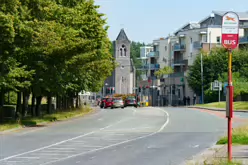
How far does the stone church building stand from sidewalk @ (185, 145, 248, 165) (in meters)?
114

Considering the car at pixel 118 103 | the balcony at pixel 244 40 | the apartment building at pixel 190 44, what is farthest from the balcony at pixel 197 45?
the car at pixel 118 103

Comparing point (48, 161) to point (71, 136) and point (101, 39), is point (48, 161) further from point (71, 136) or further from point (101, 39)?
point (101, 39)

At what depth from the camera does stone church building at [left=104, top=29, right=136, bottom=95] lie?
134875 mm

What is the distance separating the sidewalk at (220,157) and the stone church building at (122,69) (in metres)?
114

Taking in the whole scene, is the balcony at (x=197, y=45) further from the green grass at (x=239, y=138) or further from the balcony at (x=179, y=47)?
the green grass at (x=239, y=138)

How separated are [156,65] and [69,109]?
256 feet

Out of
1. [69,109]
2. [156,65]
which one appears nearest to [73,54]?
[69,109]

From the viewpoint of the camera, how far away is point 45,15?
3503cm

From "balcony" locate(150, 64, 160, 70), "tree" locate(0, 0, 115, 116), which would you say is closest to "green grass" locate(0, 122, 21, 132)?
"tree" locate(0, 0, 115, 116)

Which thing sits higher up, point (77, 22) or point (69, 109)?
point (77, 22)

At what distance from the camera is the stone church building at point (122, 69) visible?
443ft

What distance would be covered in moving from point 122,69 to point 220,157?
121 m

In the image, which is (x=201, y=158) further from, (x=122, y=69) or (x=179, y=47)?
(x=122, y=69)

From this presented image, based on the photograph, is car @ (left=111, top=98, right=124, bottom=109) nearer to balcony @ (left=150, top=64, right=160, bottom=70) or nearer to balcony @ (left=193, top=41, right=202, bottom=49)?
balcony @ (left=193, top=41, right=202, bottom=49)
